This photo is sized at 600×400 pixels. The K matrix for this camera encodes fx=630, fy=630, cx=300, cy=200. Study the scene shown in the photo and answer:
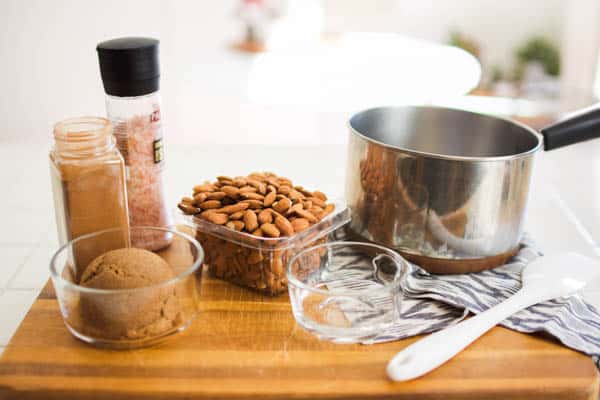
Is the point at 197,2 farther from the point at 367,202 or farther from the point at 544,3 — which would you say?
the point at 544,3

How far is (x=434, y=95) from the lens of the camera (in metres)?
2.04

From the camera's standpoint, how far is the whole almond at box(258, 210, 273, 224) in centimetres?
71

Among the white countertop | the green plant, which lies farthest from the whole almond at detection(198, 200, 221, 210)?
the green plant

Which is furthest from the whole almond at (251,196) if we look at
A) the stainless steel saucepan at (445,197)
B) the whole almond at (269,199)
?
the stainless steel saucepan at (445,197)

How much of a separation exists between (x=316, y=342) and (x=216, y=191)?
9.2 inches

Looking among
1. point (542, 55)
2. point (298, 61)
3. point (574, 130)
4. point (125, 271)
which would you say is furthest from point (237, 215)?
point (542, 55)

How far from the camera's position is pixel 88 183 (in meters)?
0.68

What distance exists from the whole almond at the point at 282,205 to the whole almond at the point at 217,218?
0.06m

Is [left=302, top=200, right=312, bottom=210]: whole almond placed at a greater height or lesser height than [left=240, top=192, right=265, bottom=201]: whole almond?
lesser

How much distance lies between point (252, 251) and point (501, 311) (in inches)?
10.9

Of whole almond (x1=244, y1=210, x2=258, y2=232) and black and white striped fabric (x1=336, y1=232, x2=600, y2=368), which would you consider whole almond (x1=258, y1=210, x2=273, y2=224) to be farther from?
black and white striped fabric (x1=336, y1=232, x2=600, y2=368)

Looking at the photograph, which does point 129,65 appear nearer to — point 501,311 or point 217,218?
point 217,218

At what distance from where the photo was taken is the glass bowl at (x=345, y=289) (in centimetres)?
65

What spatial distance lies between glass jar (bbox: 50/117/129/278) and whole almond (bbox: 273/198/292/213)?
17 cm
